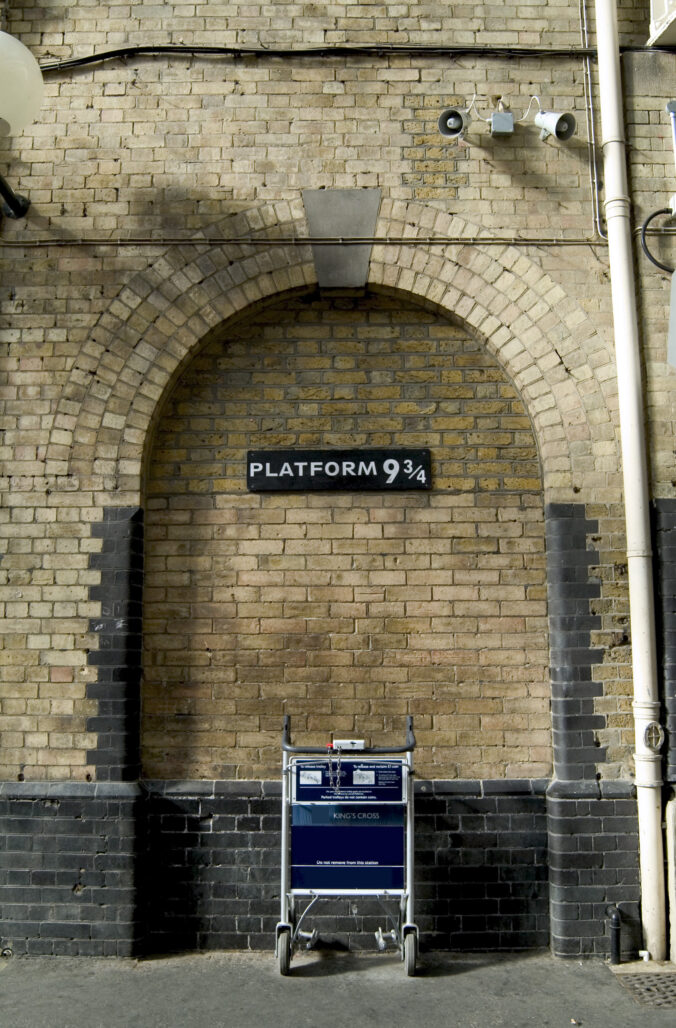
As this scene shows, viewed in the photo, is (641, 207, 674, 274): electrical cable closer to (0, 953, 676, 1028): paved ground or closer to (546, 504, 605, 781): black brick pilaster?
(546, 504, 605, 781): black brick pilaster

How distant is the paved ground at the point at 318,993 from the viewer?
4098 millimetres

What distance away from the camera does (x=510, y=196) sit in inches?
215

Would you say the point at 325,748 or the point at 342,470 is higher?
the point at 342,470

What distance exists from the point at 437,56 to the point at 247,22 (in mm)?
1320

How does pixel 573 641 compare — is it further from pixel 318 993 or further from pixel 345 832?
pixel 318 993

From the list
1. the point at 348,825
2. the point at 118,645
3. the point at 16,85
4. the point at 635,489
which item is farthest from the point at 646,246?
the point at 118,645

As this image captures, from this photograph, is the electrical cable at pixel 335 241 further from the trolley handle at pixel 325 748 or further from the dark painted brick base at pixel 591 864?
the dark painted brick base at pixel 591 864

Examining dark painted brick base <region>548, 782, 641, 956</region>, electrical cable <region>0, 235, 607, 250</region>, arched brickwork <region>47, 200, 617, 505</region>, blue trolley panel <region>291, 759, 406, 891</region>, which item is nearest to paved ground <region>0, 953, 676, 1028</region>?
dark painted brick base <region>548, 782, 641, 956</region>

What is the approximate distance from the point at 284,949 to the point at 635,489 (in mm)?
3377

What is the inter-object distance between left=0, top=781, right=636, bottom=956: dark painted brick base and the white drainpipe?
16 centimetres

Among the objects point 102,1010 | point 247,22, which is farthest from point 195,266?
point 102,1010

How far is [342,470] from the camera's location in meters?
5.35

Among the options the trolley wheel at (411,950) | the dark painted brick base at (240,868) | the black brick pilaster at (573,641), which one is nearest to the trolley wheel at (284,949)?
the dark painted brick base at (240,868)

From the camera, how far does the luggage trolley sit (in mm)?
4531
